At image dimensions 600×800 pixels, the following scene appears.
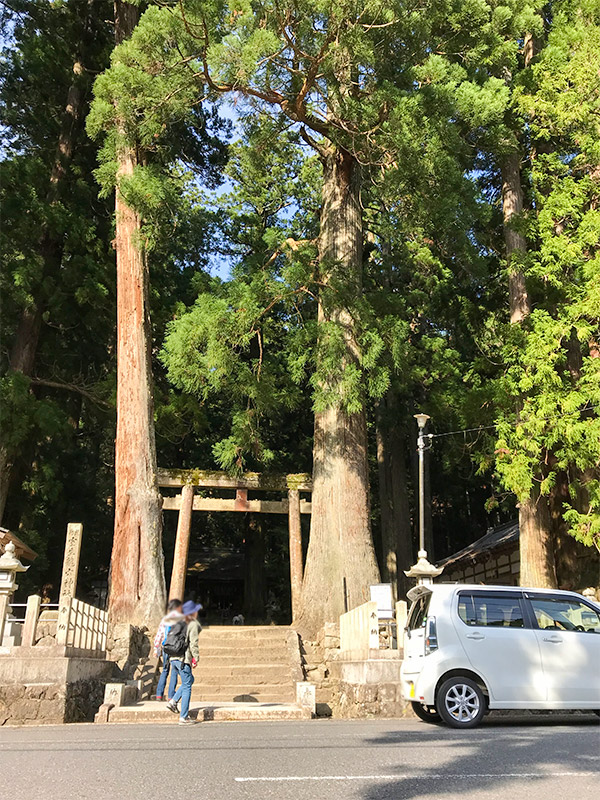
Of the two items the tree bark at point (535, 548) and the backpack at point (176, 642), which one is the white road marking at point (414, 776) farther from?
the tree bark at point (535, 548)

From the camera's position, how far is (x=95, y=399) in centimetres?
1647

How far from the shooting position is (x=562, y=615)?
722 cm

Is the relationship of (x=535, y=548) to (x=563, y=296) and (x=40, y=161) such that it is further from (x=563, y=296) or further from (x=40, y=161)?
(x=40, y=161)

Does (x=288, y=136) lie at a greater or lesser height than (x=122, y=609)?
greater

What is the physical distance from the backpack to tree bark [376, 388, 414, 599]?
12.2 meters

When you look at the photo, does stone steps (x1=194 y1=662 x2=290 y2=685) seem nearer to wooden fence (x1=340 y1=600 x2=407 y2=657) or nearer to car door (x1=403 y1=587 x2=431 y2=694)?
wooden fence (x1=340 y1=600 x2=407 y2=657)

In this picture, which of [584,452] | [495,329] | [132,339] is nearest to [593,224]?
[495,329]

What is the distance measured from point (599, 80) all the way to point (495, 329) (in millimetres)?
5300

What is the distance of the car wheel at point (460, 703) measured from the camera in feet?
21.7

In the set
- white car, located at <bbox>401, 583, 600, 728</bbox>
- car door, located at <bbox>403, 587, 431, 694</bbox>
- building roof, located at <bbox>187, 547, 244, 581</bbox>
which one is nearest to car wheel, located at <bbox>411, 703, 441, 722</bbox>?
white car, located at <bbox>401, 583, 600, 728</bbox>

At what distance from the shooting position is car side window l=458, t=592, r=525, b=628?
274 inches

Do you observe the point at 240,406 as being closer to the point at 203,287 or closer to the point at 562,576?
the point at 203,287

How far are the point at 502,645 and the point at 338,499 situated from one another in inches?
231

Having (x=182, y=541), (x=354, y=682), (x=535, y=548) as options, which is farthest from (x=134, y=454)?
(x=535, y=548)
